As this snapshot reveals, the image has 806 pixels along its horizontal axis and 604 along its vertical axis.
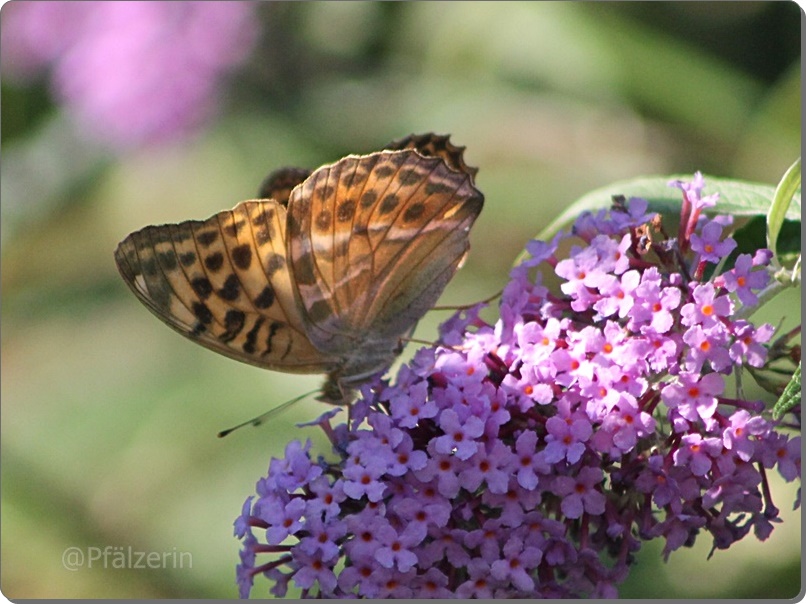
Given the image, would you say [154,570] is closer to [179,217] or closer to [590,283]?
[179,217]

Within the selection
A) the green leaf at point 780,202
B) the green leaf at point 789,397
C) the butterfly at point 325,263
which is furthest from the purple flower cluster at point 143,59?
the green leaf at point 789,397

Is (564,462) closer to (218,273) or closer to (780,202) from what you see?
(780,202)

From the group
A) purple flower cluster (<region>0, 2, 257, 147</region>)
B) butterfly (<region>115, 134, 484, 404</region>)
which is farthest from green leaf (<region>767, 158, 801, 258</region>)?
purple flower cluster (<region>0, 2, 257, 147</region>)

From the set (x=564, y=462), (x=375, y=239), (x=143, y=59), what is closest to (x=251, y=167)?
(x=143, y=59)

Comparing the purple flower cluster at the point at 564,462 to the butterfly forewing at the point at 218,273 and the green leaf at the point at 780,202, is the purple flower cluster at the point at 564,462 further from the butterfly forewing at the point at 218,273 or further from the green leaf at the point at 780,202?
the butterfly forewing at the point at 218,273

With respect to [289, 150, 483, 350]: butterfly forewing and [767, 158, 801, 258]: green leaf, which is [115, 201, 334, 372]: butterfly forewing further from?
[767, 158, 801, 258]: green leaf

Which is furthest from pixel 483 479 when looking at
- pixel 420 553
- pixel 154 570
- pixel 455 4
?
pixel 455 4
